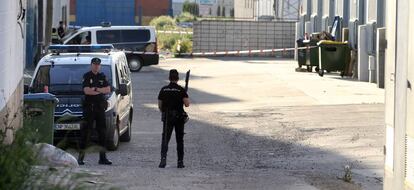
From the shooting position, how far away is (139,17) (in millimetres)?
73688

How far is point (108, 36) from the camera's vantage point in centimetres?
4006

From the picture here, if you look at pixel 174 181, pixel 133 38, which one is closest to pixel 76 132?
pixel 174 181

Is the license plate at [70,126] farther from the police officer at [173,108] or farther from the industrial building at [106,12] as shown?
the industrial building at [106,12]

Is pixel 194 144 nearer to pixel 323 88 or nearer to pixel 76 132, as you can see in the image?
pixel 76 132

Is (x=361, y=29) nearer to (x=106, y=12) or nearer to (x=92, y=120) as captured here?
(x=92, y=120)

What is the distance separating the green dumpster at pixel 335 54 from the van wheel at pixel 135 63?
8.50m

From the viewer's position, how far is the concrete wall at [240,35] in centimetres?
5194

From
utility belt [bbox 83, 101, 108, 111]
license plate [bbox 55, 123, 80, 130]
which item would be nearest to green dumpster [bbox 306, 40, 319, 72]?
license plate [bbox 55, 123, 80, 130]

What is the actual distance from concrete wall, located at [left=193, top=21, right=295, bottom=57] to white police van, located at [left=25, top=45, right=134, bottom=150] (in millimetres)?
32575

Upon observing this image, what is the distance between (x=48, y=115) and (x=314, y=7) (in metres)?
34.0

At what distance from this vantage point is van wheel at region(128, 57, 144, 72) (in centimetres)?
4094

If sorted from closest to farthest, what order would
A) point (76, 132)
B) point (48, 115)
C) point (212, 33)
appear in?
point (48, 115) < point (76, 132) < point (212, 33)

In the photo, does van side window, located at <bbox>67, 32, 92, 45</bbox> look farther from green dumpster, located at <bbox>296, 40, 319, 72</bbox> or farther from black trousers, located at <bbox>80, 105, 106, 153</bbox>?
black trousers, located at <bbox>80, 105, 106, 153</bbox>

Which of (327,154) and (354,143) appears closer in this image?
(327,154)
